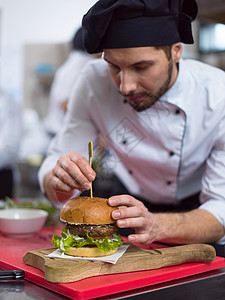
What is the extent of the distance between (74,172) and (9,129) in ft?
8.39

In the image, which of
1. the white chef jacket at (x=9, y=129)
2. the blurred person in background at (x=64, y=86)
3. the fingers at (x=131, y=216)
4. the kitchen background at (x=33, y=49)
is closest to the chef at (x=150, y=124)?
the fingers at (x=131, y=216)

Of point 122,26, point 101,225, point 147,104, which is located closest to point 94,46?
point 122,26

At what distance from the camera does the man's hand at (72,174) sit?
1460 millimetres

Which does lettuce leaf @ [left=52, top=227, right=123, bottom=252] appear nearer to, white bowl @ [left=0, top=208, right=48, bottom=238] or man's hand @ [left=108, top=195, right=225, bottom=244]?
man's hand @ [left=108, top=195, right=225, bottom=244]

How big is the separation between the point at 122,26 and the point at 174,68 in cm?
38

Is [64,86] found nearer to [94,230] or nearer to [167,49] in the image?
[167,49]

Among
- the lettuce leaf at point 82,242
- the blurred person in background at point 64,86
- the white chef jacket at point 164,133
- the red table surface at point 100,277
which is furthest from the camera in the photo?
the blurred person in background at point 64,86

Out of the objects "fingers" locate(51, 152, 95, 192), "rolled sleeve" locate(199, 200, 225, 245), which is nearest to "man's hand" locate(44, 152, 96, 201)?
"fingers" locate(51, 152, 95, 192)

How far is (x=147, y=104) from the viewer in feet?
5.94

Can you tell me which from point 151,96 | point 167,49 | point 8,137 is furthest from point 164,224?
point 8,137

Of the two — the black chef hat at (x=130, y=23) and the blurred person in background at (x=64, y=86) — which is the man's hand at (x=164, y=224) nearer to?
the black chef hat at (x=130, y=23)

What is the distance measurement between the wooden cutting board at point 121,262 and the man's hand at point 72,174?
25cm

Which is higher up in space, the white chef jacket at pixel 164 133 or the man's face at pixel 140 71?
the man's face at pixel 140 71

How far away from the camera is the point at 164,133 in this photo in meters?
1.99
